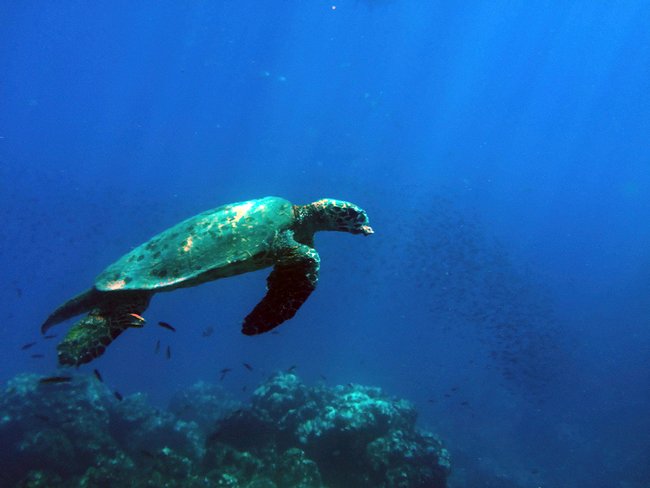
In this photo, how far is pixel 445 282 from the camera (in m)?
56.8

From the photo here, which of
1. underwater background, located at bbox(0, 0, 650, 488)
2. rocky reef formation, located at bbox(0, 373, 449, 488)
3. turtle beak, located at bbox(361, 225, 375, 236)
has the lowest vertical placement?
rocky reef formation, located at bbox(0, 373, 449, 488)

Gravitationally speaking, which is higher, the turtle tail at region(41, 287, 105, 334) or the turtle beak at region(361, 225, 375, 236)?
the turtle beak at region(361, 225, 375, 236)

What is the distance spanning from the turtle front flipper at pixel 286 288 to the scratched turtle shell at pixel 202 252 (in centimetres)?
33

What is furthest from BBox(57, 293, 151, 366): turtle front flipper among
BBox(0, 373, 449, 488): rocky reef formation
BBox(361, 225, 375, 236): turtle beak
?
BBox(0, 373, 449, 488): rocky reef formation

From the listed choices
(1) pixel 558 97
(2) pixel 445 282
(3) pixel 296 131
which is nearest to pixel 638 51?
(1) pixel 558 97

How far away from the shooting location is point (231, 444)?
34.9 feet

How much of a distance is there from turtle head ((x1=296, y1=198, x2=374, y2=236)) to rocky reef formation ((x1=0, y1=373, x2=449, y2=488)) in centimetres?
633

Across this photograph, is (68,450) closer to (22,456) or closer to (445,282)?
(22,456)

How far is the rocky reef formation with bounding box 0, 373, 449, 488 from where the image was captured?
9125 millimetres

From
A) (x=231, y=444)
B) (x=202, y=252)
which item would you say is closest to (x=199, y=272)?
(x=202, y=252)

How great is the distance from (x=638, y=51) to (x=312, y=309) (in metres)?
100

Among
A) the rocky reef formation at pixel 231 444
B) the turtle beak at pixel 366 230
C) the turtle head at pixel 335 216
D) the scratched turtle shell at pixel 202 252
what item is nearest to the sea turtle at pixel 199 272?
the scratched turtle shell at pixel 202 252

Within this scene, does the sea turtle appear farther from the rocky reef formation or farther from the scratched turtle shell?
the rocky reef formation

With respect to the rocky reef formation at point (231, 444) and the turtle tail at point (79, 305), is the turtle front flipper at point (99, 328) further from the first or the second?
the rocky reef formation at point (231, 444)
